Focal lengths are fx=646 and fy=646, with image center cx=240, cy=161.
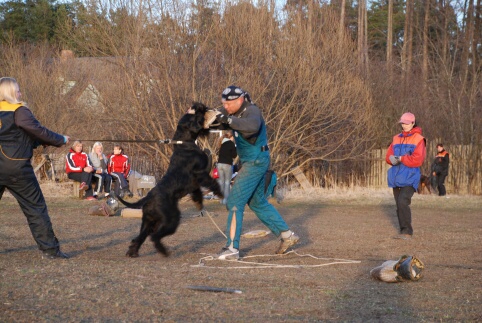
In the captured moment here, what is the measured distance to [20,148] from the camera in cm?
631

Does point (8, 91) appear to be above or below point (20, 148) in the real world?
above

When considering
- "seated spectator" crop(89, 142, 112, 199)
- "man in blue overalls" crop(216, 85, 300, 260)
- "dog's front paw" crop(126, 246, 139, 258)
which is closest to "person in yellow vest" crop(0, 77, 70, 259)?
"dog's front paw" crop(126, 246, 139, 258)

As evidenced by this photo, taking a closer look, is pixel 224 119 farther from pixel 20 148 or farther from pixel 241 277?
pixel 20 148

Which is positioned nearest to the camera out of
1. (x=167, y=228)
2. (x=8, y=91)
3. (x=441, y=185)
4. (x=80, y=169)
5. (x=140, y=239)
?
(x=8, y=91)

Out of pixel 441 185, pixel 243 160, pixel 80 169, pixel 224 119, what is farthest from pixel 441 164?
pixel 224 119

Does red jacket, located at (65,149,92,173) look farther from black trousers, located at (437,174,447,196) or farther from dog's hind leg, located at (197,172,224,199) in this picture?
black trousers, located at (437,174,447,196)

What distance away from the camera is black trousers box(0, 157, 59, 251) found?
6.25 metres

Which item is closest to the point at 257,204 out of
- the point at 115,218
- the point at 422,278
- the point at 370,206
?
the point at 422,278

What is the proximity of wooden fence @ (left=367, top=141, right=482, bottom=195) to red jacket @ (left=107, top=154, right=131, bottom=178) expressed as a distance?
8.97 metres

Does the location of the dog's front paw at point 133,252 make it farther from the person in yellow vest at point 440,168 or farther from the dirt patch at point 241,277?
the person in yellow vest at point 440,168

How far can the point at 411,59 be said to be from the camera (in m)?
32.9

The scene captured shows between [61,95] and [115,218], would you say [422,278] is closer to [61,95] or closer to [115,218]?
[115,218]

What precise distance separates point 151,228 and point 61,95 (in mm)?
18437

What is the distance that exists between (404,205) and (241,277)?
4075 millimetres
